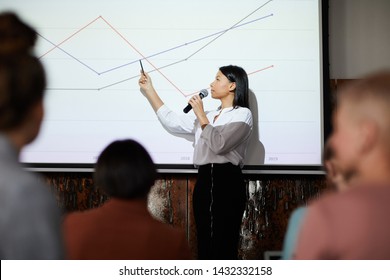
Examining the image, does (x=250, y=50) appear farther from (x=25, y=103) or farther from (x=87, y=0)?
(x=25, y=103)

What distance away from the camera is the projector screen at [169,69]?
336cm

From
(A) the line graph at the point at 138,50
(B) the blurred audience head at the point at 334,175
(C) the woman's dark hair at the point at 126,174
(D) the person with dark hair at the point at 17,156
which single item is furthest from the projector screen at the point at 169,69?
(D) the person with dark hair at the point at 17,156

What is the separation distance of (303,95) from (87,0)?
1.42 metres

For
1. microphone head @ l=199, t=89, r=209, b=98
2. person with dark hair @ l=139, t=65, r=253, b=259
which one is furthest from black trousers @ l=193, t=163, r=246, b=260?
microphone head @ l=199, t=89, r=209, b=98

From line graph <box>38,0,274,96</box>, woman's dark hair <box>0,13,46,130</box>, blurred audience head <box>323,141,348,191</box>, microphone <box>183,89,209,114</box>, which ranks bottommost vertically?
blurred audience head <box>323,141,348,191</box>

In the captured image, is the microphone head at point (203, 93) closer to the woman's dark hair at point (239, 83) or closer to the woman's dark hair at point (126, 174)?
the woman's dark hair at point (239, 83)

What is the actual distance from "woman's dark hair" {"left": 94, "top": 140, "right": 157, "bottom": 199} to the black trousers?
1.72 meters

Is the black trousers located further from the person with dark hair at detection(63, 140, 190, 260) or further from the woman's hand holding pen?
the person with dark hair at detection(63, 140, 190, 260)

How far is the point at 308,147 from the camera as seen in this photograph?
3344 millimetres

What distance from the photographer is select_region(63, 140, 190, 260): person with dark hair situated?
1.24 m

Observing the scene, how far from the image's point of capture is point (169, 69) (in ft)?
11.2

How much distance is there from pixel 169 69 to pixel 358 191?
2678 millimetres
